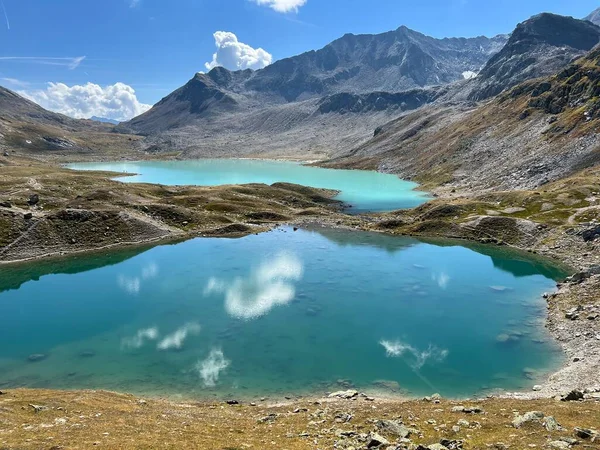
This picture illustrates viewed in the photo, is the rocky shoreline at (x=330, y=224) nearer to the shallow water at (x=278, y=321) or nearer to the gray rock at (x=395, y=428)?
the shallow water at (x=278, y=321)

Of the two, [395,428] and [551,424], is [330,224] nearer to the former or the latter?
[395,428]

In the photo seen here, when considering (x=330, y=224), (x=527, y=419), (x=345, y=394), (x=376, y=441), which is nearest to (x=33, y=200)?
(x=330, y=224)

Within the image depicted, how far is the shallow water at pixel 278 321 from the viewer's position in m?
45.0

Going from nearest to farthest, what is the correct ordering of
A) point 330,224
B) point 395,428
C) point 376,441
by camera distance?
point 376,441 < point 395,428 < point 330,224

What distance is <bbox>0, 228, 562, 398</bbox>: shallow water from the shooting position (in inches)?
1773

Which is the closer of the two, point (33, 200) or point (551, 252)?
point (551, 252)

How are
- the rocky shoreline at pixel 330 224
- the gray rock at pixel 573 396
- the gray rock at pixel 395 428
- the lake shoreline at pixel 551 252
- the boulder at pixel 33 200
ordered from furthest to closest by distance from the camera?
1. the boulder at pixel 33 200
2. the rocky shoreline at pixel 330 224
3. the lake shoreline at pixel 551 252
4. the gray rock at pixel 573 396
5. the gray rock at pixel 395 428

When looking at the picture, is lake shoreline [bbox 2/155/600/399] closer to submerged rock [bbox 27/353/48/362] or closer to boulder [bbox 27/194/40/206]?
boulder [bbox 27/194/40/206]

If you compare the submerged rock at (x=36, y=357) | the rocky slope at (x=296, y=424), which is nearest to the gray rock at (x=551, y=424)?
the rocky slope at (x=296, y=424)

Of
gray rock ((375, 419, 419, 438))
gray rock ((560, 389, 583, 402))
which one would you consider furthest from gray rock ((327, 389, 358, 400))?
gray rock ((560, 389, 583, 402))

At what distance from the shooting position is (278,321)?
59.9 m

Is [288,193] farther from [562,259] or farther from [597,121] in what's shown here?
[597,121]

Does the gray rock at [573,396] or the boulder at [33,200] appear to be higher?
the boulder at [33,200]

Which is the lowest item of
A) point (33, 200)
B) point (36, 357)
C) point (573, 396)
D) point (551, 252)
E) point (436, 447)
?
point (36, 357)
